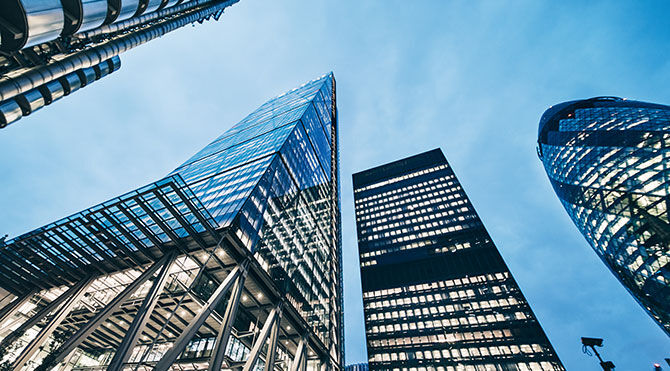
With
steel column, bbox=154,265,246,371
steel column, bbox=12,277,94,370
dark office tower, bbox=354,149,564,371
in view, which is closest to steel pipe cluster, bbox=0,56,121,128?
steel column, bbox=12,277,94,370

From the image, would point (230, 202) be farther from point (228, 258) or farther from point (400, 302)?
point (400, 302)

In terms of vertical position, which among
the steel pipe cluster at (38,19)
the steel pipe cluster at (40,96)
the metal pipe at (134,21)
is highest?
the metal pipe at (134,21)

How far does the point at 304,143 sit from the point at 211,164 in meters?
15.7

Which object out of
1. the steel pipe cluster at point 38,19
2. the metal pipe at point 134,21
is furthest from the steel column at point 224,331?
the metal pipe at point 134,21

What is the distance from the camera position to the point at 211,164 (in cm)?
4322

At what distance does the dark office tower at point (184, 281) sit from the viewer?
16.6 m

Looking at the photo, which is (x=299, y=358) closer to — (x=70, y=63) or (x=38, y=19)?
(x=38, y=19)

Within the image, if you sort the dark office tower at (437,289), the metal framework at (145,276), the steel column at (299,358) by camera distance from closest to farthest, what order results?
the metal framework at (145,276) < the steel column at (299,358) < the dark office tower at (437,289)

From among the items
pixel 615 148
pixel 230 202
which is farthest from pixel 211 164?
pixel 615 148

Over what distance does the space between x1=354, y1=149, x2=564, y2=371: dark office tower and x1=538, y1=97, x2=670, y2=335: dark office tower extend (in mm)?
21113

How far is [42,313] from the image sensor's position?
58.3 ft

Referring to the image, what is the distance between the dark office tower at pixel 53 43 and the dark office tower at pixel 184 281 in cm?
687

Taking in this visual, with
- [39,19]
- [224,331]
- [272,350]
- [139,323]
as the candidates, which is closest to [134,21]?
[39,19]

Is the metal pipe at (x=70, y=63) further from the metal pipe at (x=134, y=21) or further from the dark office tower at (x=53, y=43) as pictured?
the metal pipe at (x=134, y=21)
